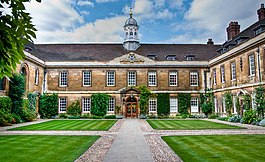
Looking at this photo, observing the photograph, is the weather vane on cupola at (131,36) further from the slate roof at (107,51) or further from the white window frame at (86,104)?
the white window frame at (86,104)

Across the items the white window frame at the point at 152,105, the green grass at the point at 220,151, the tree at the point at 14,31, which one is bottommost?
the green grass at the point at 220,151

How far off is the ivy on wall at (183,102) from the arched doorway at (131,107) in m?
5.09

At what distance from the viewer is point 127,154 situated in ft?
26.5

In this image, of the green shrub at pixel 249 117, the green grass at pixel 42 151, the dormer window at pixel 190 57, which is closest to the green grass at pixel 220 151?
the green grass at pixel 42 151

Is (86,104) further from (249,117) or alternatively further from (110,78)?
(249,117)

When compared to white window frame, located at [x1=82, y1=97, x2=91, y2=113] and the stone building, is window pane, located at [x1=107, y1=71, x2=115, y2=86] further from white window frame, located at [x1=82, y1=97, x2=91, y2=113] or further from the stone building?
white window frame, located at [x1=82, y1=97, x2=91, y2=113]

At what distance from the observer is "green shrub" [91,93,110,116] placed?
92.4ft

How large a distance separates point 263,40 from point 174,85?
12.3 m

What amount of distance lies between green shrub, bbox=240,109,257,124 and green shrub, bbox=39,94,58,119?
19.4m

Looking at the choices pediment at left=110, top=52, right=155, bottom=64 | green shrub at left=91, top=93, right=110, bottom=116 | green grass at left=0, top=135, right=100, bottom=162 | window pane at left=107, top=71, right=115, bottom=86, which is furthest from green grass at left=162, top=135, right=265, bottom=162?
pediment at left=110, top=52, right=155, bottom=64

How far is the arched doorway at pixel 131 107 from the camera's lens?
1136 inches

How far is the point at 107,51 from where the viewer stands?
32.3m

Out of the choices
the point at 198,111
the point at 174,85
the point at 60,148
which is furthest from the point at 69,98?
the point at 60,148

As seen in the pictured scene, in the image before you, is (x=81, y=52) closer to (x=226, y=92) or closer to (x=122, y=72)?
(x=122, y=72)
